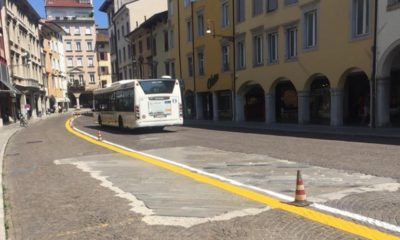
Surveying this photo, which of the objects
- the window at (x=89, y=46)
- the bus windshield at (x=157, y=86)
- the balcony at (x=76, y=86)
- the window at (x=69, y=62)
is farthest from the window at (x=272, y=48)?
the window at (x=69, y=62)

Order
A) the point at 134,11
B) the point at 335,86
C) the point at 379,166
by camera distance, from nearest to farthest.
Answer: the point at 379,166
the point at 335,86
the point at 134,11

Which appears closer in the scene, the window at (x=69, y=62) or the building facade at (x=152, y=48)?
the building facade at (x=152, y=48)

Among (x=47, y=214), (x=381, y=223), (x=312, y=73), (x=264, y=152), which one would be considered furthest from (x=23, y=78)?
(x=381, y=223)

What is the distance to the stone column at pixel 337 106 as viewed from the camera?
2114 cm

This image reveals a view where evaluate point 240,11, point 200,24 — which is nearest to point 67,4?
point 200,24

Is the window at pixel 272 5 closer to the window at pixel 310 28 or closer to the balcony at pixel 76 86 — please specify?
the window at pixel 310 28

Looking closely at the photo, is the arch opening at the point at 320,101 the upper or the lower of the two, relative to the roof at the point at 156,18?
lower

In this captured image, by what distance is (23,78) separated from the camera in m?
49.0

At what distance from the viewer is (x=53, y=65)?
74.9 m

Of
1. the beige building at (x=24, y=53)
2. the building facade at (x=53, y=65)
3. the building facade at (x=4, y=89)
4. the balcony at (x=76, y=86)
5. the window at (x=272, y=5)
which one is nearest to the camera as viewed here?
the window at (x=272, y=5)

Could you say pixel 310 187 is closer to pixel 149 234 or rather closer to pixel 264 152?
pixel 149 234

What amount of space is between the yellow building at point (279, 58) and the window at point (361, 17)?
48 millimetres

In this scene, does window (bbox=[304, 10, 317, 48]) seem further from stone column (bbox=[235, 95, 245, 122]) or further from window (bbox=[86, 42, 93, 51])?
window (bbox=[86, 42, 93, 51])

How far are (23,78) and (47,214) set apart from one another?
154ft
